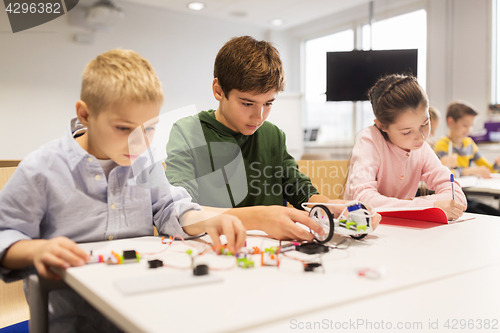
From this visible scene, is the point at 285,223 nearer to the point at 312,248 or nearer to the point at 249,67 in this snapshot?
the point at 312,248

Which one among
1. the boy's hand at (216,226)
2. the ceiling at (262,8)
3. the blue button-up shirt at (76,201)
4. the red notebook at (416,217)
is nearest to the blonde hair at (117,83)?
the blue button-up shirt at (76,201)

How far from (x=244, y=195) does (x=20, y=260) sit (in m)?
0.76

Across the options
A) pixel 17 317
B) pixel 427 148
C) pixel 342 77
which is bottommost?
pixel 17 317

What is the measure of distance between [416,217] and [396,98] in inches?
19.1

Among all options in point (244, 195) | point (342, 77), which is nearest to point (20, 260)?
point (244, 195)

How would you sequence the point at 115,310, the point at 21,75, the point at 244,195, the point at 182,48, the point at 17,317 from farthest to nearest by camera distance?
1. the point at 182,48
2. the point at 21,75
3. the point at 244,195
4. the point at 17,317
5. the point at 115,310

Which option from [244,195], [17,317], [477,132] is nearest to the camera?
[17,317]

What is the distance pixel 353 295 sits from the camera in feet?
1.49

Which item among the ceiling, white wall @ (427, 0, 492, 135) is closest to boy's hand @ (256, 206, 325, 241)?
white wall @ (427, 0, 492, 135)

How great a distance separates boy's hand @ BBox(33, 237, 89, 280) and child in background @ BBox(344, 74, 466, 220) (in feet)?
2.94

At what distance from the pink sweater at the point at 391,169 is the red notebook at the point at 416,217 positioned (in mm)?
214

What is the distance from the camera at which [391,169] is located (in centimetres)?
139

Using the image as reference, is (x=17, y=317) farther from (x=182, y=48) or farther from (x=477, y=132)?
(x=182, y=48)

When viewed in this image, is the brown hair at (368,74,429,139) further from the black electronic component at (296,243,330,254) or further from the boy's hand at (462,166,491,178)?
the boy's hand at (462,166,491,178)
